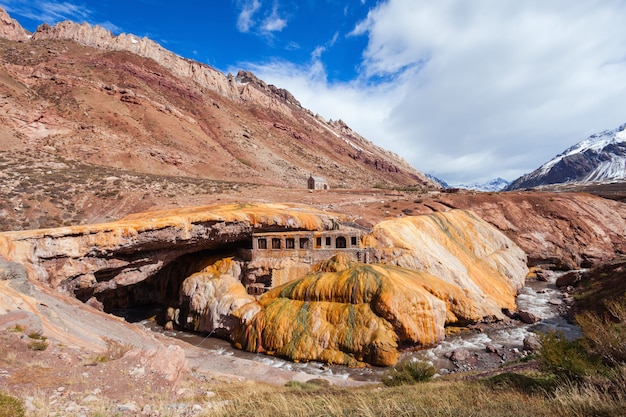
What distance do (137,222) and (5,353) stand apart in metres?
15.1

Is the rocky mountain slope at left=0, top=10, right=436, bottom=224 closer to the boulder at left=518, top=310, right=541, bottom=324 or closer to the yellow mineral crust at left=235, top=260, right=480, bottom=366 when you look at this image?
the yellow mineral crust at left=235, top=260, right=480, bottom=366

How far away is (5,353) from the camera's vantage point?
7816 mm

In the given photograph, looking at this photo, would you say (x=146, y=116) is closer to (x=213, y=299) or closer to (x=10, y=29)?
(x=10, y=29)

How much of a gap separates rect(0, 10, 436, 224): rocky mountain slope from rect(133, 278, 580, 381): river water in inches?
890

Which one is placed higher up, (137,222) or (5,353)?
(137,222)

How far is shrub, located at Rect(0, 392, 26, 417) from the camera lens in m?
5.00

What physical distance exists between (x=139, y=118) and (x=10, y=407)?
7964cm

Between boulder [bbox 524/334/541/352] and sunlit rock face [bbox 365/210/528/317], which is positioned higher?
sunlit rock face [bbox 365/210/528/317]

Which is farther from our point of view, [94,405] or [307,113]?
[307,113]

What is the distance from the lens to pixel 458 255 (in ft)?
97.3

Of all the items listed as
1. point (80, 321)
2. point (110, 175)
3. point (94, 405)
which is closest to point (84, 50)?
point (110, 175)

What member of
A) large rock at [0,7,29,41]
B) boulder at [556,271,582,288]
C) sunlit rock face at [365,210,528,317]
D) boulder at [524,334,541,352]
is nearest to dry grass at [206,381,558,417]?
boulder at [524,334,541,352]

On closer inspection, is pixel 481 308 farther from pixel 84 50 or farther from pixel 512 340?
pixel 84 50

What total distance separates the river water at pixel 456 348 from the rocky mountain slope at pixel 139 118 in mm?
22609
